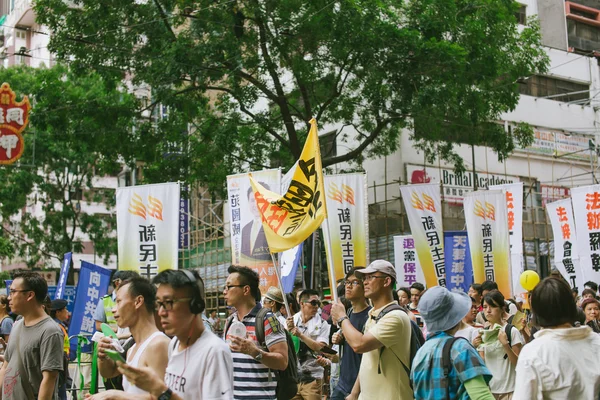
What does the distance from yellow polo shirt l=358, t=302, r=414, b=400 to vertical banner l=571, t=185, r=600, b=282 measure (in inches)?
414

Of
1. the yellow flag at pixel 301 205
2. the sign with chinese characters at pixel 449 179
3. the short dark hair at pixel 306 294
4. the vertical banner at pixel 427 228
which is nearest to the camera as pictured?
the yellow flag at pixel 301 205

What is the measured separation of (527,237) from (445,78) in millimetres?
9944

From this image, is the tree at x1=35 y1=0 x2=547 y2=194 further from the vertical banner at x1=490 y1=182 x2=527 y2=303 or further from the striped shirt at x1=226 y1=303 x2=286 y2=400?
the striped shirt at x1=226 y1=303 x2=286 y2=400

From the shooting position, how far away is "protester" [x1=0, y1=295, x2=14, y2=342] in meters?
8.90

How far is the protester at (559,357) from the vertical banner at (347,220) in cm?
1118

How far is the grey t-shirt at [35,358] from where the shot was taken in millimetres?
6039

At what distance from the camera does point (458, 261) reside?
16906 millimetres

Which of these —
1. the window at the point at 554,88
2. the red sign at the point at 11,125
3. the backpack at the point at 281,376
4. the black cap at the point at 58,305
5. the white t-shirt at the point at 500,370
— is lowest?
the white t-shirt at the point at 500,370

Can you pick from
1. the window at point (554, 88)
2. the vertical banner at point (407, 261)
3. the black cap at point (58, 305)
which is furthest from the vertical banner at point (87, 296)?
the window at point (554, 88)

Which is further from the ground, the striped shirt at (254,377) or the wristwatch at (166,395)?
the wristwatch at (166,395)

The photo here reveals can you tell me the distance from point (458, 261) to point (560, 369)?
13.3m

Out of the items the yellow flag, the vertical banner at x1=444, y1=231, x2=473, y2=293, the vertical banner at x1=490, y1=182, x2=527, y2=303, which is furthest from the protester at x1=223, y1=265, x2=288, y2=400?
the vertical banner at x1=490, y1=182, x2=527, y2=303

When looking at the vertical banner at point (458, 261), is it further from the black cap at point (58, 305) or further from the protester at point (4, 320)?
the protester at point (4, 320)

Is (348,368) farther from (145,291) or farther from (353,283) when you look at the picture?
(145,291)
